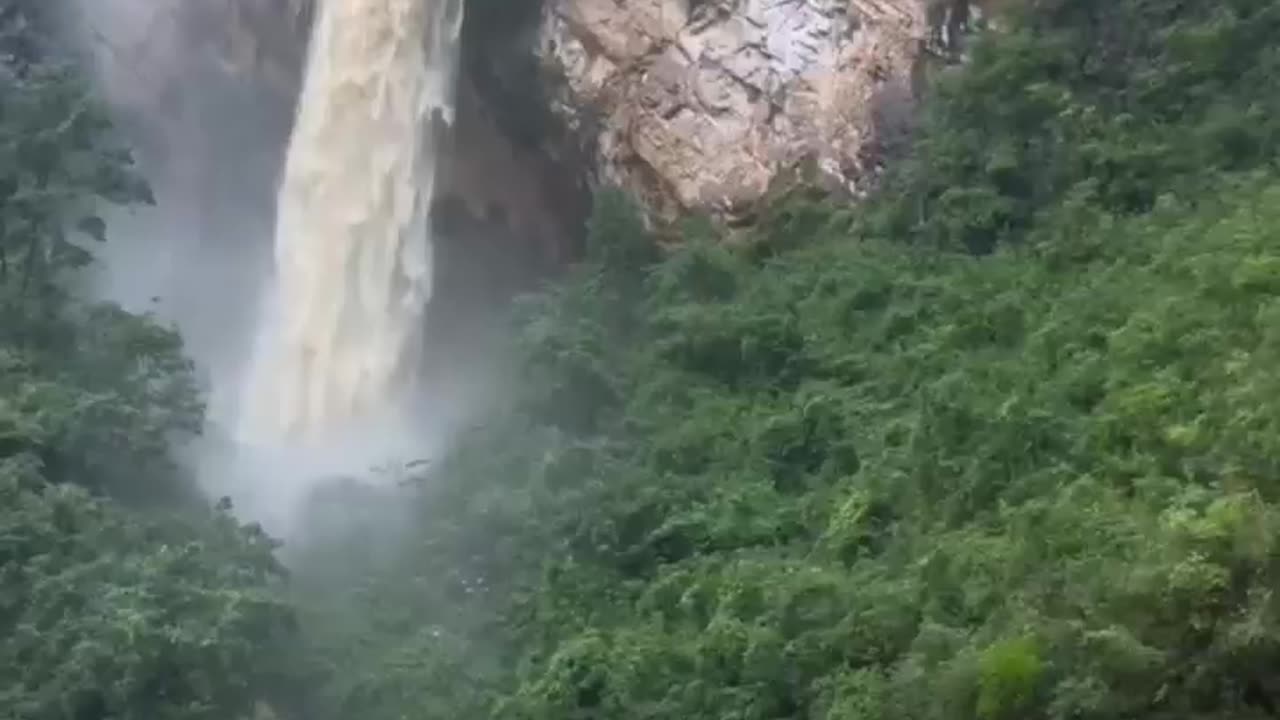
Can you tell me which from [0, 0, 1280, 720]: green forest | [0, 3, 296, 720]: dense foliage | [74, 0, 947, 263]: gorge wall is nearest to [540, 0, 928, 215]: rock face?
[74, 0, 947, 263]: gorge wall

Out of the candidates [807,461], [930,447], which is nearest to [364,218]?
[807,461]

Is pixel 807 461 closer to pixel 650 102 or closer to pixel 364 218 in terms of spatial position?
pixel 650 102

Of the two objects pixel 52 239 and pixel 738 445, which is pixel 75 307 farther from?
pixel 738 445

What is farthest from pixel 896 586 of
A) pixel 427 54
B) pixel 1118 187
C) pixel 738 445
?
pixel 427 54

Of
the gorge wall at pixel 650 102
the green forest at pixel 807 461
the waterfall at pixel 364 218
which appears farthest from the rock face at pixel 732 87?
the waterfall at pixel 364 218

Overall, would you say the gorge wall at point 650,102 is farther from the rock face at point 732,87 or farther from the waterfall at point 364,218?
the waterfall at point 364,218
